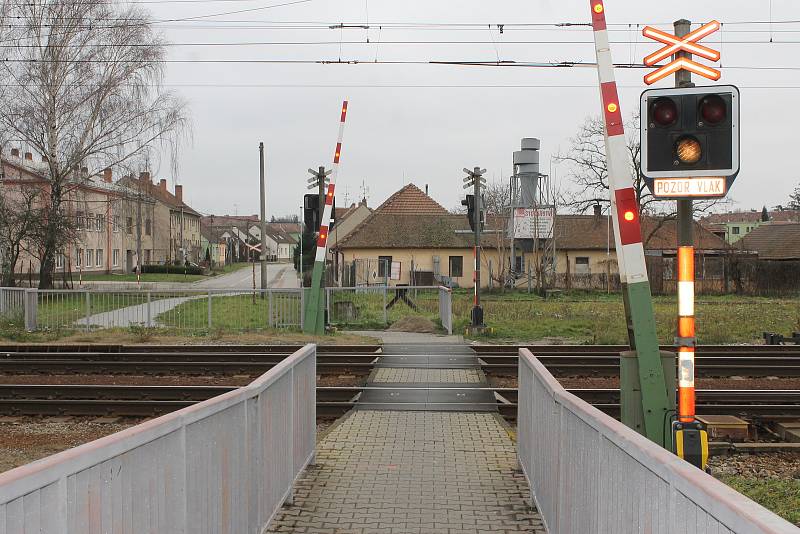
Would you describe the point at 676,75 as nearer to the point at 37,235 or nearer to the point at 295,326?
the point at 295,326

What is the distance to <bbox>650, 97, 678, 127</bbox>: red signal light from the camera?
600cm

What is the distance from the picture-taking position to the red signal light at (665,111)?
6000 mm

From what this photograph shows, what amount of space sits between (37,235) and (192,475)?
3234cm

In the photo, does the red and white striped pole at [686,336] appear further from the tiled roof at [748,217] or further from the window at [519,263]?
the tiled roof at [748,217]

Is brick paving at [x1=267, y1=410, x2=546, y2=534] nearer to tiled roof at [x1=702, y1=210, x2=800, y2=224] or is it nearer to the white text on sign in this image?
the white text on sign

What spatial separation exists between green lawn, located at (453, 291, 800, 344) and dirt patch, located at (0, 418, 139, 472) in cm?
1306

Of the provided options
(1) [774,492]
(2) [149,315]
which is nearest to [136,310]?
(2) [149,315]

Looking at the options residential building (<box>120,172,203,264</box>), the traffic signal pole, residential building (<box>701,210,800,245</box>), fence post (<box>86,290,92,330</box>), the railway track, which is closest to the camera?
the traffic signal pole

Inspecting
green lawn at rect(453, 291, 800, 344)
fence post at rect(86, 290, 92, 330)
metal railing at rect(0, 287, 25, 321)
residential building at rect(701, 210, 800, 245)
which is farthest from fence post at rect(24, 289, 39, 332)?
residential building at rect(701, 210, 800, 245)

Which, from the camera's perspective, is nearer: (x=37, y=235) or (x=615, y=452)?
(x=615, y=452)

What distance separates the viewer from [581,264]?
2229 inches

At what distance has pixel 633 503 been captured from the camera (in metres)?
3.36

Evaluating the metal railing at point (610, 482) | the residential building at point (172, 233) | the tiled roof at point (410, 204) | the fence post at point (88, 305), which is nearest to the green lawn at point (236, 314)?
the fence post at point (88, 305)

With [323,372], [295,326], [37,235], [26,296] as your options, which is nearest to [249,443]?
[323,372]
